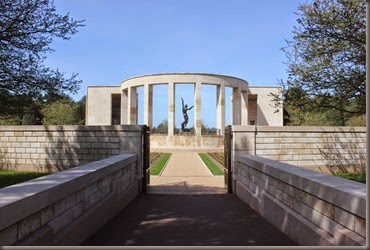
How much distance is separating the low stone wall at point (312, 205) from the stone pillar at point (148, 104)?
30090 mm

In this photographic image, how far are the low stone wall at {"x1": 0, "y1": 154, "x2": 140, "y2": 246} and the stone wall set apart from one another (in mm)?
4111

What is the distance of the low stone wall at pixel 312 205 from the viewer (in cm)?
340

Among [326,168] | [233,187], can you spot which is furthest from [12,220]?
[326,168]

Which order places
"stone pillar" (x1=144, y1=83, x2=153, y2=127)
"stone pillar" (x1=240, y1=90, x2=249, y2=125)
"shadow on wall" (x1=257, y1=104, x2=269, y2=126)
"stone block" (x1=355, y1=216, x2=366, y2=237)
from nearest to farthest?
"stone block" (x1=355, y1=216, x2=366, y2=237) < "stone pillar" (x1=144, y1=83, x2=153, y2=127) < "stone pillar" (x1=240, y1=90, x2=249, y2=125) < "shadow on wall" (x1=257, y1=104, x2=269, y2=126)

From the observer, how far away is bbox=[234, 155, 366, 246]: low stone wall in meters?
3.40

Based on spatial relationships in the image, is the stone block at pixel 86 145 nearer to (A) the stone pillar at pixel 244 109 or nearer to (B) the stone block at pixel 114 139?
(B) the stone block at pixel 114 139

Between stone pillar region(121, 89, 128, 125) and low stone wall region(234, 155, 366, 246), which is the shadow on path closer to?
low stone wall region(234, 155, 366, 246)

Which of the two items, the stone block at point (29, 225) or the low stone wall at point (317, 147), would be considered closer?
the stone block at point (29, 225)

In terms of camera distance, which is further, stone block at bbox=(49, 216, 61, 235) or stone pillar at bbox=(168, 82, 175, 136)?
stone pillar at bbox=(168, 82, 175, 136)

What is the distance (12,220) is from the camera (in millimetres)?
2883

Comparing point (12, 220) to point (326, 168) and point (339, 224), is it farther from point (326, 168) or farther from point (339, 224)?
point (326, 168)

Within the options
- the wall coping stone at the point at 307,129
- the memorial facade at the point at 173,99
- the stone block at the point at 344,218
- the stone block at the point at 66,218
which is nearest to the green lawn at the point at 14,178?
the stone block at the point at 66,218

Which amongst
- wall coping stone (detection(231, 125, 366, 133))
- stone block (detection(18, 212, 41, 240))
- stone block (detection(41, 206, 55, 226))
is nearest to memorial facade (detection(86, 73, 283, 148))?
wall coping stone (detection(231, 125, 366, 133))

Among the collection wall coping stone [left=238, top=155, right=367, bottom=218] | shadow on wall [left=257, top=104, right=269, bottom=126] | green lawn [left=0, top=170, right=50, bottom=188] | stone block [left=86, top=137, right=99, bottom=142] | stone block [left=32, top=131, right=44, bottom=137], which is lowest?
green lawn [left=0, top=170, right=50, bottom=188]
